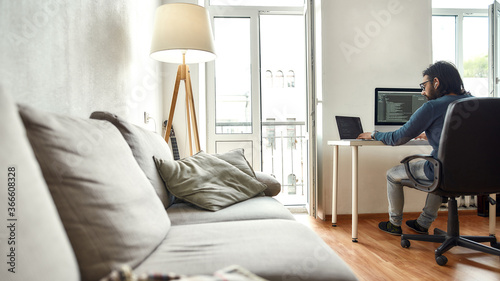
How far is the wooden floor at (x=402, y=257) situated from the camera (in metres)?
1.67

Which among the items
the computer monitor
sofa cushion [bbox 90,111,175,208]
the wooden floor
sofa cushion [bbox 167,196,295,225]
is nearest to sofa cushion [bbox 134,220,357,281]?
sofa cushion [bbox 167,196,295,225]

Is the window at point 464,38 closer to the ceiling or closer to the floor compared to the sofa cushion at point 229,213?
closer to the ceiling

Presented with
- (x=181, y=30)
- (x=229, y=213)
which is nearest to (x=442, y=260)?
(x=229, y=213)

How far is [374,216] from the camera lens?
300 cm

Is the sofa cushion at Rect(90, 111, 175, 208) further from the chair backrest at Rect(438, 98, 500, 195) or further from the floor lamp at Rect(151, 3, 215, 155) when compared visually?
the chair backrest at Rect(438, 98, 500, 195)

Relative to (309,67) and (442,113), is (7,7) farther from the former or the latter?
(309,67)

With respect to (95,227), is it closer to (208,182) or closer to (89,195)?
(89,195)

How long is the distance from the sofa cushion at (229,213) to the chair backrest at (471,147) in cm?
105

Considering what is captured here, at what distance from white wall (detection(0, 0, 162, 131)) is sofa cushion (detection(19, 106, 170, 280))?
0.55 feet

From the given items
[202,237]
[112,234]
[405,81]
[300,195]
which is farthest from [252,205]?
[300,195]

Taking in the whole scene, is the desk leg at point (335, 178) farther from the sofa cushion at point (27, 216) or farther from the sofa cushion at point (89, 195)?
the sofa cushion at point (27, 216)

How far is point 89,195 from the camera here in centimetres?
70

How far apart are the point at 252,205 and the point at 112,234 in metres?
0.85

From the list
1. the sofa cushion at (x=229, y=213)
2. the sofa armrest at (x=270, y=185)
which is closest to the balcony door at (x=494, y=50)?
the sofa armrest at (x=270, y=185)
